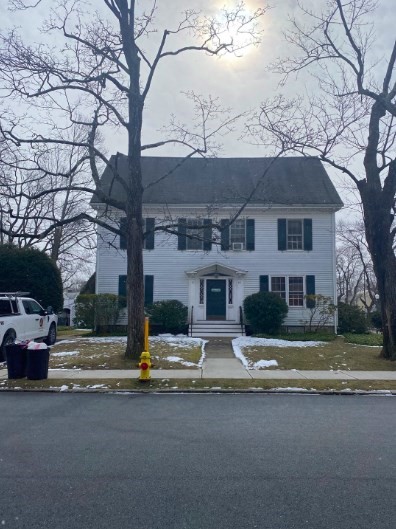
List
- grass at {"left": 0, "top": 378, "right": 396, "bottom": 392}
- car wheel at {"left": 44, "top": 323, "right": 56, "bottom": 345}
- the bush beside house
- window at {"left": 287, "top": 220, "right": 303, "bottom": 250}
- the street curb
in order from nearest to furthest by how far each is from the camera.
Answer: the street curb → grass at {"left": 0, "top": 378, "right": 396, "bottom": 392} → car wheel at {"left": 44, "top": 323, "right": 56, "bottom": 345} → window at {"left": 287, "top": 220, "right": 303, "bottom": 250} → the bush beside house

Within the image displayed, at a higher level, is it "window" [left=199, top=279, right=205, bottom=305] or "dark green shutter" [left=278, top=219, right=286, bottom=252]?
"dark green shutter" [left=278, top=219, right=286, bottom=252]

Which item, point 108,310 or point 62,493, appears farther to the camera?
point 108,310

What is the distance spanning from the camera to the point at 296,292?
75.8ft

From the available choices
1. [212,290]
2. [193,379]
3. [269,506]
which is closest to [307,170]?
[212,290]

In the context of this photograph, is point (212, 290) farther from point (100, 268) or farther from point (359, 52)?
point (359, 52)

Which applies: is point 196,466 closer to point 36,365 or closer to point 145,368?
point 145,368

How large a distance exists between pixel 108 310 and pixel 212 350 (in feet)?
24.1

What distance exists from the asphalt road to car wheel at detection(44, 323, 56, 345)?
30.6 feet

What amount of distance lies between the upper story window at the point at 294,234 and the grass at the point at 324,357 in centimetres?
674

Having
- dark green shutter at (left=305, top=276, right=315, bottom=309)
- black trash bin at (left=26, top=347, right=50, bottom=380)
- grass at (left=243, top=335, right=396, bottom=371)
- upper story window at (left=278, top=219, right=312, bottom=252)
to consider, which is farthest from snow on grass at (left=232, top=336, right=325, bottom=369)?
black trash bin at (left=26, top=347, right=50, bottom=380)

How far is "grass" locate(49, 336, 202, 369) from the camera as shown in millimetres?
12750

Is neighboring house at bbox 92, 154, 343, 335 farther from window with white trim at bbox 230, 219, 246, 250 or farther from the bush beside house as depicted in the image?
the bush beside house

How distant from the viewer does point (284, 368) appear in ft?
42.1

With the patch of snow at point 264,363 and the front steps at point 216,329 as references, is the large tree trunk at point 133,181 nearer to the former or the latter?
the patch of snow at point 264,363
